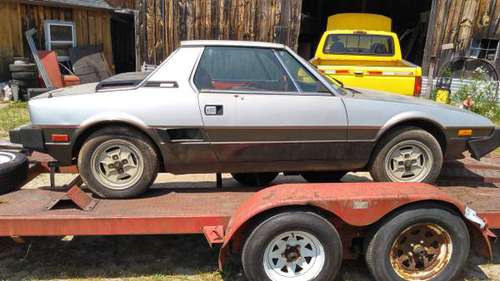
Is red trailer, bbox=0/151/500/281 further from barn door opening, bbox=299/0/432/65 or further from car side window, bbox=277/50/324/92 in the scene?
barn door opening, bbox=299/0/432/65

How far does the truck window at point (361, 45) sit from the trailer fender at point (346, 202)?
5.68m

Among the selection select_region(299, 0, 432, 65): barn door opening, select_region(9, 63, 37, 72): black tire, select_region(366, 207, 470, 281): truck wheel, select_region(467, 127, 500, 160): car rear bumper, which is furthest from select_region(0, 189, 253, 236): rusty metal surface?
select_region(299, 0, 432, 65): barn door opening

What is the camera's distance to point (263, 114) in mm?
3777

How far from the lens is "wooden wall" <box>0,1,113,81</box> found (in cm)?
1199

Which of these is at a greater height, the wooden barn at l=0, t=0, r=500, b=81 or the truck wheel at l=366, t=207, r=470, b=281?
the wooden barn at l=0, t=0, r=500, b=81

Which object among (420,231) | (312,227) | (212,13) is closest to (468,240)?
(420,231)

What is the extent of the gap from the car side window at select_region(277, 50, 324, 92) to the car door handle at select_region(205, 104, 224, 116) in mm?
743

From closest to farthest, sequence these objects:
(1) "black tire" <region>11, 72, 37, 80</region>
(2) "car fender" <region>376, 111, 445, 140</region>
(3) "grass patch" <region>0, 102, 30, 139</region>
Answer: (2) "car fender" <region>376, 111, 445, 140</region> < (3) "grass patch" <region>0, 102, 30, 139</region> < (1) "black tire" <region>11, 72, 37, 80</region>

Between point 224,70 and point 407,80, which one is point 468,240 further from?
point 407,80

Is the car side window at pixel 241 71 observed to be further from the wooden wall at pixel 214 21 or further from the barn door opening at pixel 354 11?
the barn door opening at pixel 354 11

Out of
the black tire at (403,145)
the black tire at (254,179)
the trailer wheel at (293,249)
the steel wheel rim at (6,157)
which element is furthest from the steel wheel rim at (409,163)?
the steel wheel rim at (6,157)

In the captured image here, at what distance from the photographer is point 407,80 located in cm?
697

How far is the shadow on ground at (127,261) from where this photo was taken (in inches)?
148

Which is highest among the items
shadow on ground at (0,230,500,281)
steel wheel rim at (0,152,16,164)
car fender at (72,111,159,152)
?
car fender at (72,111,159,152)
